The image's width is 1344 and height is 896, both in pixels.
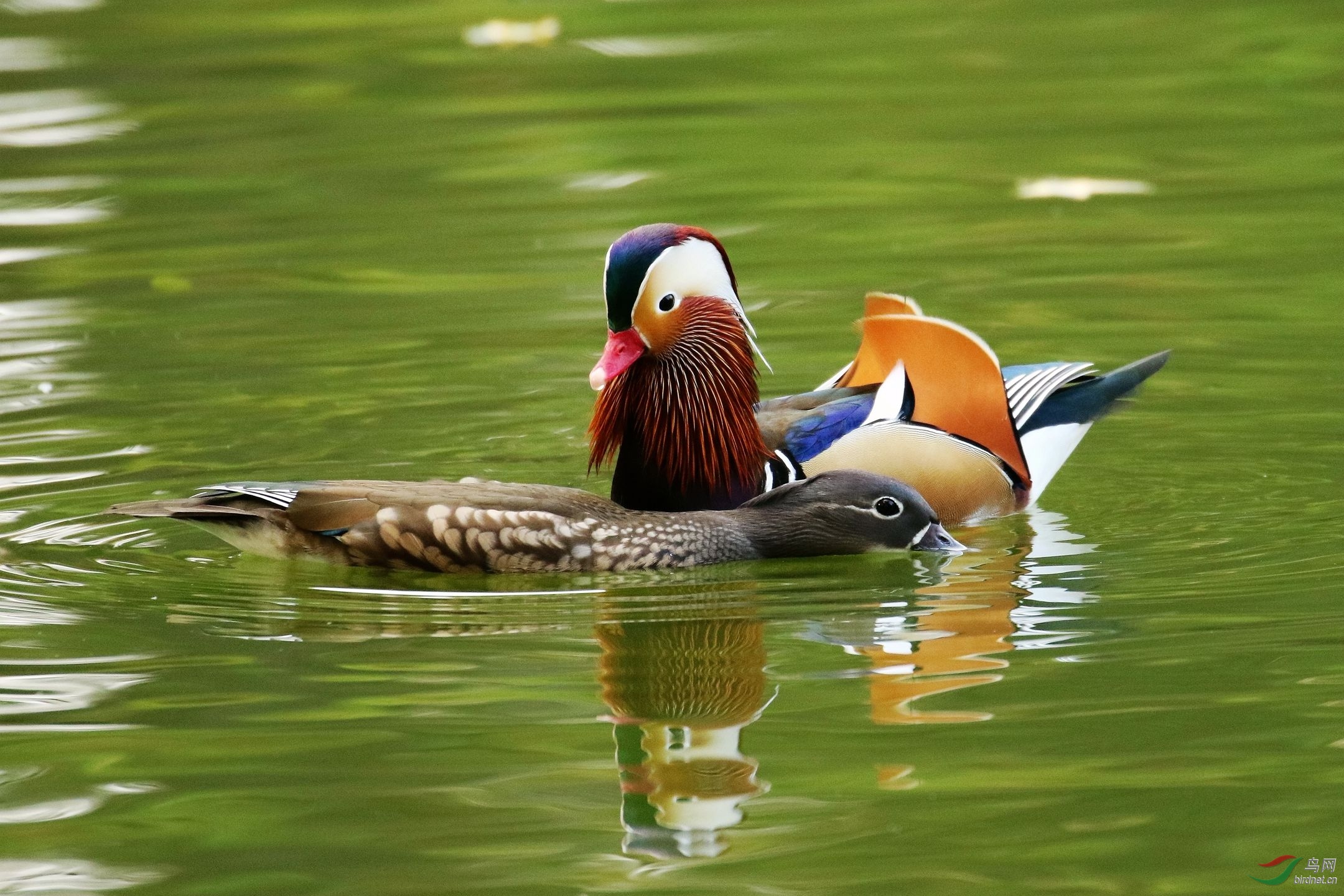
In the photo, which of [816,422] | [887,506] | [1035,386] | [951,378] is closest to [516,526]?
[887,506]

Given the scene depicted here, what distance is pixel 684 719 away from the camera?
19.0 ft

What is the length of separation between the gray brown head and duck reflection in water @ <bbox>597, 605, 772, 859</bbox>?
2.62 ft

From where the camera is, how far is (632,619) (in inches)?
265

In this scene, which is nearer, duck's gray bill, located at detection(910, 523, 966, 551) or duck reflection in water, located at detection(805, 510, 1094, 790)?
duck reflection in water, located at detection(805, 510, 1094, 790)

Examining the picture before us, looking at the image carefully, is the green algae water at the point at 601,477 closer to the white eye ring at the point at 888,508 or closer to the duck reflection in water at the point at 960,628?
the duck reflection in water at the point at 960,628

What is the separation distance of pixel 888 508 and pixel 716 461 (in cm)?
67

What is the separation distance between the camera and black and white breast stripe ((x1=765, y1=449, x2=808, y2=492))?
7930mm

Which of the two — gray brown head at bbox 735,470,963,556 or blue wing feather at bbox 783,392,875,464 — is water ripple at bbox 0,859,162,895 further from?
blue wing feather at bbox 783,392,875,464

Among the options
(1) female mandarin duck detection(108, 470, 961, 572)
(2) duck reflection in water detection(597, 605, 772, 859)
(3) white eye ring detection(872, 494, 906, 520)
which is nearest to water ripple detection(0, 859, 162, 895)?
(2) duck reflection in water detection(597, 605, 772, 859)

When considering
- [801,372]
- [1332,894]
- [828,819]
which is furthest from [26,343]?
[1332,894]

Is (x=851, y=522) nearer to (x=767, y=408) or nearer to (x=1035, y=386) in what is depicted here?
(x=767, y=408)

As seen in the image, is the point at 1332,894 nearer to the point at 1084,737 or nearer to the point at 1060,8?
the point at 1084,737

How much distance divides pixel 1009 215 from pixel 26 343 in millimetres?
5510

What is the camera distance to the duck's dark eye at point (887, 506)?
7457 millimetres
